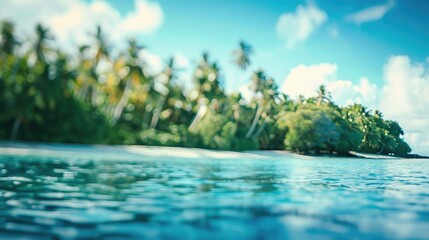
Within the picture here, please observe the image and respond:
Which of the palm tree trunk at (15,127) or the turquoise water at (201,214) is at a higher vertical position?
the palm tree trunk at (15,127)

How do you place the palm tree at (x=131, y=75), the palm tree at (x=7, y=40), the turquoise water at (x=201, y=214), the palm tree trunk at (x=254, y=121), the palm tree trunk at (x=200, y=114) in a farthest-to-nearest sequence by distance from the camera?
the palm tree trunk at (x=254, y=121), the palm tree trunk at (x=200, y=114), the palm tree at (x=131, y=75), the palm tree at (x=7, y=40), the turquoise water at (x=201, y=214)

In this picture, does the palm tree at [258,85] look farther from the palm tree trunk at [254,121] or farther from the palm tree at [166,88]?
the palm tree at [166,88]

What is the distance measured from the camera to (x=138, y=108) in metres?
44.8

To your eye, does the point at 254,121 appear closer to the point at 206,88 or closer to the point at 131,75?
the point at 206,88

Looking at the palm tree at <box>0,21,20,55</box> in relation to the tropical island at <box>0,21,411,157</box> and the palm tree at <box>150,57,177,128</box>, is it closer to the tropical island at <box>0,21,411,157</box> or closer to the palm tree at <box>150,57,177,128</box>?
the tropical island at <box>0,21,411,157</box>

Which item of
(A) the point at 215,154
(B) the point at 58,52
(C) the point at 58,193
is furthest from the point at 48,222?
(B) the point at 58,52

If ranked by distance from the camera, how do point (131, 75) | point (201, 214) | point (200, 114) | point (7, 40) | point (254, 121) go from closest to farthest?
point (201, 214) < point (7, 40) < point (131, 75) < point (200, 114) < point (254, 121)

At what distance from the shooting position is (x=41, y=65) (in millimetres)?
32531

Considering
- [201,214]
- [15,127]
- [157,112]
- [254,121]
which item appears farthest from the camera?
[254,121]

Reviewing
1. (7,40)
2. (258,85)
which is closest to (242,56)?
(258,85)

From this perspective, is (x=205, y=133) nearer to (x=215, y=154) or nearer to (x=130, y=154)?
(x=215, y=154)

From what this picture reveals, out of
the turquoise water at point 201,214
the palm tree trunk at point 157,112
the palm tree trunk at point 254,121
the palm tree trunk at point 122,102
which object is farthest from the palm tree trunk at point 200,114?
the turquoise water at point 201,214

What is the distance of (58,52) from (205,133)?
18.0 metres

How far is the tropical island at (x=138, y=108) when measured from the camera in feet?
103
